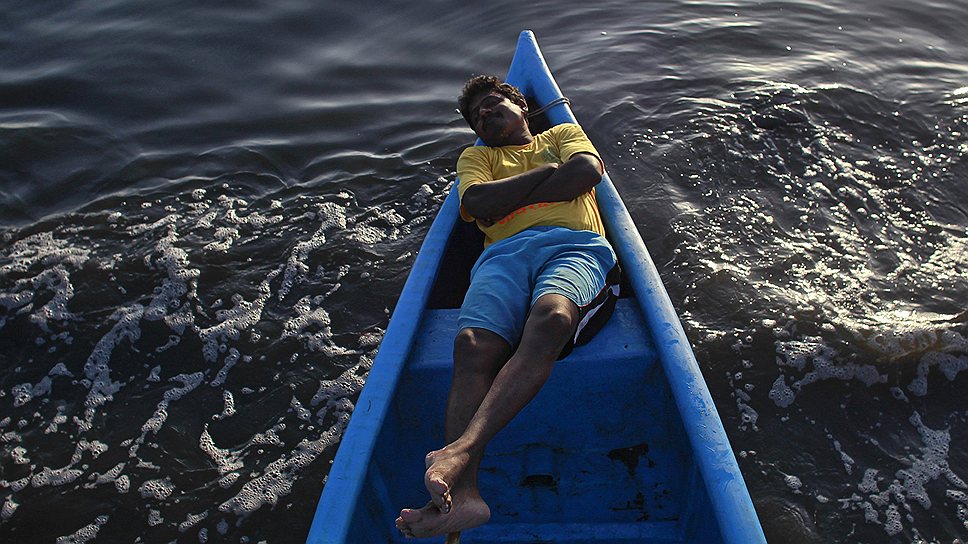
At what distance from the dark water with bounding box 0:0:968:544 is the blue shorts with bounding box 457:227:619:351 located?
128 centimetres

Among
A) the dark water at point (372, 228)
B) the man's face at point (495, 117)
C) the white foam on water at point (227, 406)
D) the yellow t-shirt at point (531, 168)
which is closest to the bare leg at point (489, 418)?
the yellow t-shirt at point (531, 168)

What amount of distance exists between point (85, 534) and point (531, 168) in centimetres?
291

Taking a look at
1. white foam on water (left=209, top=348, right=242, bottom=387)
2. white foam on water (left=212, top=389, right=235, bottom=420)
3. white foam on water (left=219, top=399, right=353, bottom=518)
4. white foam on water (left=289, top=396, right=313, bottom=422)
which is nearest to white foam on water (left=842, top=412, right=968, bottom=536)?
white foam on water (left=219, top=399, right=353, bottom=518)

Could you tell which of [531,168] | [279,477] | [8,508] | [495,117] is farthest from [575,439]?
[8,508]

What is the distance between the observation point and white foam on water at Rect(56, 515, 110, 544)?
3.76m

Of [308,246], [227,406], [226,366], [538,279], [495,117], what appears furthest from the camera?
[308,246]

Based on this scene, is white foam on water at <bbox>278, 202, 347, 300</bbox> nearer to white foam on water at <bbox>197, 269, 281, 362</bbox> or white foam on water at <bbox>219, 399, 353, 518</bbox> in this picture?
white foam on water at <bbox>197, 269, 281, 362</bbox>

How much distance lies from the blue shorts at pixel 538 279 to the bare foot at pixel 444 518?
29.7 inches

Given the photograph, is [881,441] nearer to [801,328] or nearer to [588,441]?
[801,328]

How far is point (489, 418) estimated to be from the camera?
9.12ft

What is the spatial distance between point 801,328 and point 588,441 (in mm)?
1893

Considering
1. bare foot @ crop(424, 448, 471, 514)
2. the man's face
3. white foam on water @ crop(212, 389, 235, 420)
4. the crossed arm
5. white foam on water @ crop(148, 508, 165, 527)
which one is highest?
the man's face

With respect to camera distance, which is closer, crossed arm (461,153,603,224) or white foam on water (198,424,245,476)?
crossed arm (461,153,603,224)

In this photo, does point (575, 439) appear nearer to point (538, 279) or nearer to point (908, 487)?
point (538, 279)
